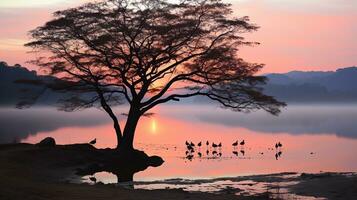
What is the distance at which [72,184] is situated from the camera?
68.9 ft

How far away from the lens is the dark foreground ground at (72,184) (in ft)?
55.0

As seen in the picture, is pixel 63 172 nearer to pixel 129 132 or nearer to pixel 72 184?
pixel 72 184

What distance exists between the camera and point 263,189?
21.2m

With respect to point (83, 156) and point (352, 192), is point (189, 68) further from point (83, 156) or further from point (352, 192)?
point (352, 192)

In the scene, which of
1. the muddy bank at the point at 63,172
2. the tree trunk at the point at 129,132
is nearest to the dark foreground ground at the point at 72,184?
the muddy bank at the point at 63,172

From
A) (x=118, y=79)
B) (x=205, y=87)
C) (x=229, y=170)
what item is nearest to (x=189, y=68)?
(x=205, y=87)

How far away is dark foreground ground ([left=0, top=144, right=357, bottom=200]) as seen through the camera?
660 inches

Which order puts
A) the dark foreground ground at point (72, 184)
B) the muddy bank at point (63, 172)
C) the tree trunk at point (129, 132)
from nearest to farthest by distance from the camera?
the muddy bank at point (63, 172) → the dark foreground ground at point (72, 184) → the tree trunk at point (129, 132)

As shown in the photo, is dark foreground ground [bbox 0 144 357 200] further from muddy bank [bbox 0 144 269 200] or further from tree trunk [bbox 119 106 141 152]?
tree trunk [bbox 119 106 141 152]

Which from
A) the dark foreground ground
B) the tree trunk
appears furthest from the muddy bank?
the tree trunk

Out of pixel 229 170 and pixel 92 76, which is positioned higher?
pixel 92 76

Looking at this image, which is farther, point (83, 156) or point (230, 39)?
point (230, 39)

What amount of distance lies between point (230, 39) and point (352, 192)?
18838 millimetres

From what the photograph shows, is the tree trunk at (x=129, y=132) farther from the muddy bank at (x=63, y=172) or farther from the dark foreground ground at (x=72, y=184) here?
the dark foreground ground at (x=72, y=184)
